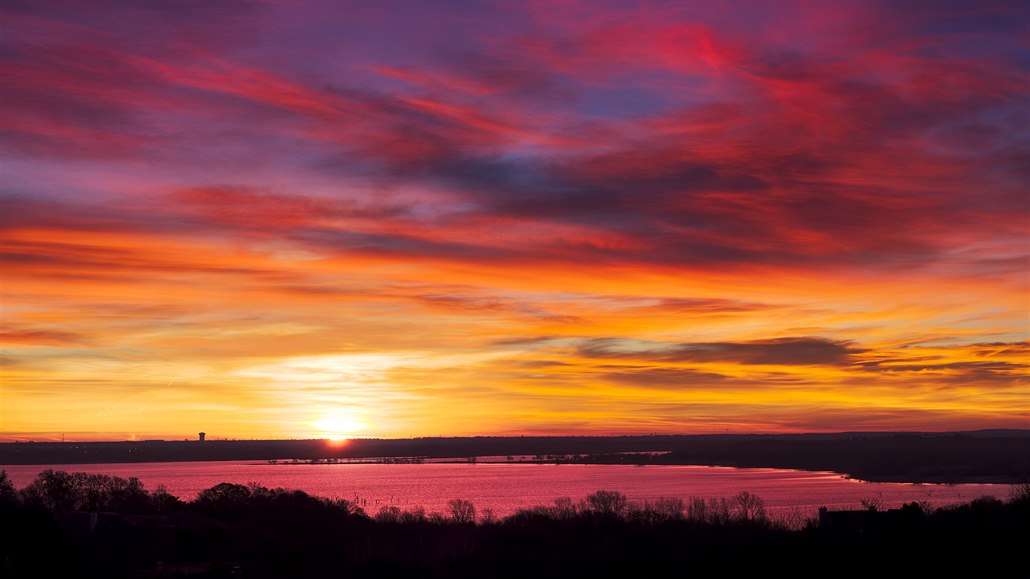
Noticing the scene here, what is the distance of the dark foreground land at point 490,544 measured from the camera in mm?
26453

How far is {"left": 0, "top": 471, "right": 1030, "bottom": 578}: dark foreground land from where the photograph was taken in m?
26.5

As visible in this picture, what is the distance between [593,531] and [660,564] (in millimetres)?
18206

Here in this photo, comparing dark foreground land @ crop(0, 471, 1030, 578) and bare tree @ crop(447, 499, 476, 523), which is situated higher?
dark foreground land @ crop(0, 471, 1030, 578)

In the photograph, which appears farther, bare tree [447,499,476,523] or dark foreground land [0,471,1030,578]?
bare tree [447,499,476,523]

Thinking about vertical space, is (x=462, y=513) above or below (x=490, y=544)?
below

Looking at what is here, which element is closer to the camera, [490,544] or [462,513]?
[490,544]

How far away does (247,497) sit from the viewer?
198 ft

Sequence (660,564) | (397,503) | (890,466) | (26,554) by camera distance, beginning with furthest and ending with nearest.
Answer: (890,466), (397,503), (660,564), (26,554)

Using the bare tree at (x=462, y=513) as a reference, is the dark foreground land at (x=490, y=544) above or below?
above

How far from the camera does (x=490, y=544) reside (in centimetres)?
4225

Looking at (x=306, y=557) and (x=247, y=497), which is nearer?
(x=306, y=557)

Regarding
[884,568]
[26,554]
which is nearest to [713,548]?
[884,568]

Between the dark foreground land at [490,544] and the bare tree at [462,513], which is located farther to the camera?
the bare tree at [462,513]

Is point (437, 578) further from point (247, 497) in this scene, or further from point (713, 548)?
point (247, 497)
